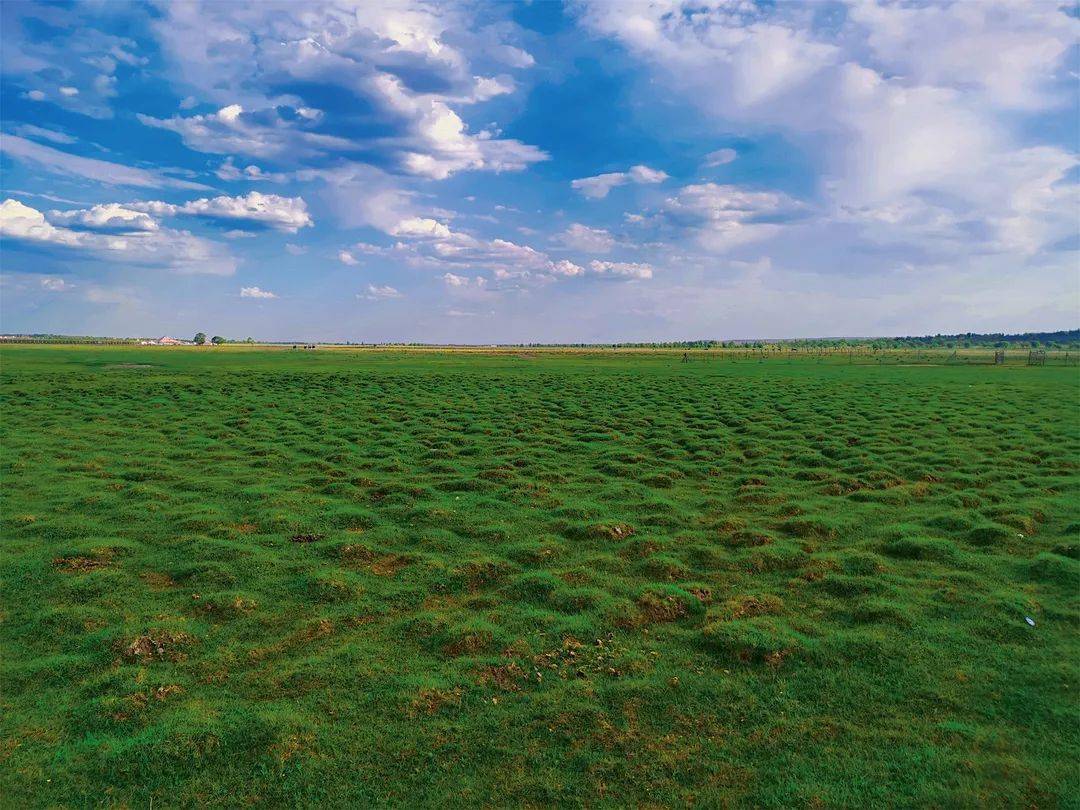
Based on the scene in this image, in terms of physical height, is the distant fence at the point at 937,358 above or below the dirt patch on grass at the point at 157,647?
above

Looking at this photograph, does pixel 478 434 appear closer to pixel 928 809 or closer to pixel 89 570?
pixel 89 570

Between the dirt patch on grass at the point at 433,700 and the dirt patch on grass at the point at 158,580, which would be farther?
the dirt patch on grass at the point at 158,580

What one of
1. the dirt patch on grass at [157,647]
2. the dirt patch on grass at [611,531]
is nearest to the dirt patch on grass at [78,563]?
the dirt patch on grass at [157,647]

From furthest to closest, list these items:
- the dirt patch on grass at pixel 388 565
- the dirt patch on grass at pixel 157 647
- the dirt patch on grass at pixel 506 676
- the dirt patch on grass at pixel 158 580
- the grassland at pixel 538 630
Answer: the dirt patch on grass at pixel 388 565, the dirt patch on grass at pixel 158 580, the dirt patch on grass at pixel 157 647, the dirt patch on grass at pixel 506 676, the grassland at pixel 538 630

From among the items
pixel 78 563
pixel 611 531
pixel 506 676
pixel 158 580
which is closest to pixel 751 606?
pixel 611 531

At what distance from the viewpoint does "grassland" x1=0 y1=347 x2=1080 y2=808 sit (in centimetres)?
679

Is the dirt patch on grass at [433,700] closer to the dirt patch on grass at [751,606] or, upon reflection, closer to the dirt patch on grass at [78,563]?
the dirt patch on grass at [751,606]

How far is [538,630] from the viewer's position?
990 centimetres

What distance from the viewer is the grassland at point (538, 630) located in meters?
6.79

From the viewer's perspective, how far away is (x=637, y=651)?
9.30 m

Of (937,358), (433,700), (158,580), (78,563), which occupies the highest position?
(937,358)

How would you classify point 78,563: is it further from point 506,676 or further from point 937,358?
point 937,358

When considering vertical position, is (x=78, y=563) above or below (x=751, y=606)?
above

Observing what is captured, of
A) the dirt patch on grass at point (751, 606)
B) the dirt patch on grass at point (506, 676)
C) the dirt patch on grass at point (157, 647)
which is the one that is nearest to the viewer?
the dirt patch on grass at point (506, 676)
